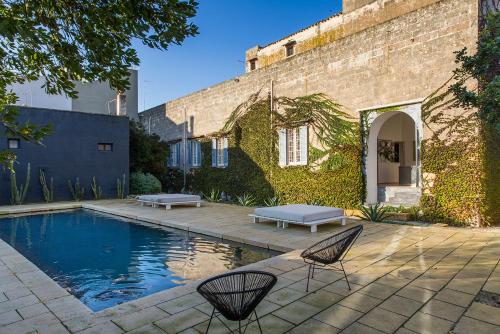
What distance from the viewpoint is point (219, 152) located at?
15922mm

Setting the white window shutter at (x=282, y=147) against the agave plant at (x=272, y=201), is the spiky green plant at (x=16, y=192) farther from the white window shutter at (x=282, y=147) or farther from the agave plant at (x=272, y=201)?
the white window shutter at (x=282, y=147)

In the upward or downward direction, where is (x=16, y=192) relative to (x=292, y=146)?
downward

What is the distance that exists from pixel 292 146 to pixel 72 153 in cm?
973

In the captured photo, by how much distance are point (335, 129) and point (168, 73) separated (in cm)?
547

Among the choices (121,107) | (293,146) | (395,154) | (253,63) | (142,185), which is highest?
(253,63)

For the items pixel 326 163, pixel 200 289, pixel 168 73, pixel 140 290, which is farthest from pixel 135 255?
pixel 326 163

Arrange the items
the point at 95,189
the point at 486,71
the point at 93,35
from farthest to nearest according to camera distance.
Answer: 1. the point at 95,189
2. the point at 486,71
3. the point at 93,35

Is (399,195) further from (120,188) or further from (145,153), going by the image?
(145,153)

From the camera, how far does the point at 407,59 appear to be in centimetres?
907

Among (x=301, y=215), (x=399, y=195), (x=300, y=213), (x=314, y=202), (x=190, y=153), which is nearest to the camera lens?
(x=301, y=215)

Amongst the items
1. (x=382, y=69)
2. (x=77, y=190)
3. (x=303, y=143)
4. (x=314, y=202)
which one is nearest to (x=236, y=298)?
(x=314, y=202)

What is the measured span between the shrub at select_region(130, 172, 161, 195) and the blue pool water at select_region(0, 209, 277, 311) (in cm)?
683

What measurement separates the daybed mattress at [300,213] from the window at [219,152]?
7.52 meters

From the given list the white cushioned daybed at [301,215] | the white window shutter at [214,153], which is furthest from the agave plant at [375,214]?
the white window shutter at [214,153]
